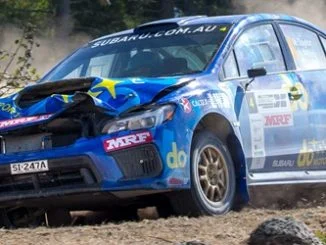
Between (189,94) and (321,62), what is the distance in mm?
2461

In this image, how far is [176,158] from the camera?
764cm

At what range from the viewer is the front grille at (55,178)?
758 cm

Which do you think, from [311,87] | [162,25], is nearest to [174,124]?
[162,25]

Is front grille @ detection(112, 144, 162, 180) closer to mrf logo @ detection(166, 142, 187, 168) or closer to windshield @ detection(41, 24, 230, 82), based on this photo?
mrf logo @ detection(166, 142, 187, 168)

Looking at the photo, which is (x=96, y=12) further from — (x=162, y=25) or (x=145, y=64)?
(x=145, y=64)

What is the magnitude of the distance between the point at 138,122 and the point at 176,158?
384 millimetres

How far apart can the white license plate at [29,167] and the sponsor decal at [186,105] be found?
42.1 inches

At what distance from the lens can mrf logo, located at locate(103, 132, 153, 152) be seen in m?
7.52

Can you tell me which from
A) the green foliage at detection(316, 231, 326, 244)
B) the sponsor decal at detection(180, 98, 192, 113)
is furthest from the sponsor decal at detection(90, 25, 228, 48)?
the green foliage at detection(316, 231, 326, 244)

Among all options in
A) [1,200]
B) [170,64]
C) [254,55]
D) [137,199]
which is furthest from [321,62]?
[1,200]

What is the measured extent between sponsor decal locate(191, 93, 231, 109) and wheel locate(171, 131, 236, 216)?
22 cm

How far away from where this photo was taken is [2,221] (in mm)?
8391

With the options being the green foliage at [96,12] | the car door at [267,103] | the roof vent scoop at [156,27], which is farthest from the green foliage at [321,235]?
the green foliage at [96,12]

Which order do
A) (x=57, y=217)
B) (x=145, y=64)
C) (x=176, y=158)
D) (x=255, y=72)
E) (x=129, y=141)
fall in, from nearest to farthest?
(x=129, y=141) < (x=176, y=158) < (x=57, y=217) < (x=255, y=72) < (x=145, y=64)
